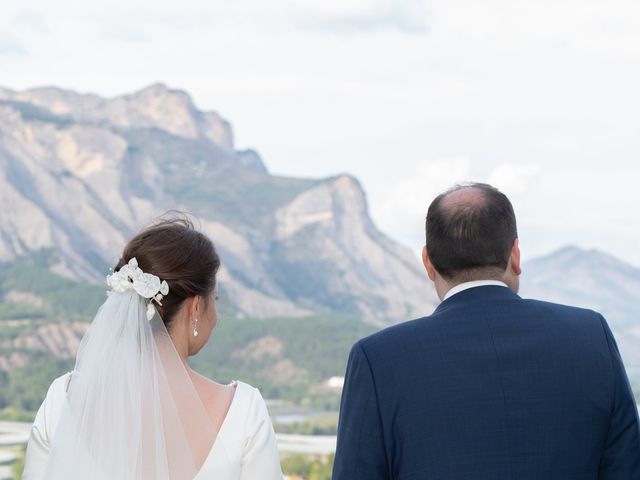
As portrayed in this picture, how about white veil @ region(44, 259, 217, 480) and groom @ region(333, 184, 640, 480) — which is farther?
white veil @ region(44, 259, 217, 480)

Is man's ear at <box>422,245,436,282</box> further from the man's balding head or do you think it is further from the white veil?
the white veil

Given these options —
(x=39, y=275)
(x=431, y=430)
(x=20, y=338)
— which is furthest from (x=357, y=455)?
(x=39, y=275)

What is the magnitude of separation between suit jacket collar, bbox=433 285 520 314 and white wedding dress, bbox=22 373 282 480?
3.26 ft

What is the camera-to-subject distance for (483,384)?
3984 mm

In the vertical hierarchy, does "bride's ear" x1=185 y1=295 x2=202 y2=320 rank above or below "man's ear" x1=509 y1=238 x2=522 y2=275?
below

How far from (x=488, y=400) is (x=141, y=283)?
5.24 feet

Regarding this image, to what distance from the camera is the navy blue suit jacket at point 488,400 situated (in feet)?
13.0

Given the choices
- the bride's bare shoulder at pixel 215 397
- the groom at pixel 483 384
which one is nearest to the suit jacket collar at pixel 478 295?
the groom at pixel 483 384

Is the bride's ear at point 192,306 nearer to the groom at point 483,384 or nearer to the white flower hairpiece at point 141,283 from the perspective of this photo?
the white flower hairpiece at point 141,283

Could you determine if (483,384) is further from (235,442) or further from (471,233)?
(235,442)

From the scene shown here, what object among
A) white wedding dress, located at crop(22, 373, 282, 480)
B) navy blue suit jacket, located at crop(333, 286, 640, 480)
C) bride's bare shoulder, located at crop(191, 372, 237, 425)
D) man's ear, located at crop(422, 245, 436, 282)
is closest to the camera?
navy blue suit jacket, located at crop(333, 286, 640, 480)

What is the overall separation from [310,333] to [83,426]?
158914 mm

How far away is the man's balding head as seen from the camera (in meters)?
4.11

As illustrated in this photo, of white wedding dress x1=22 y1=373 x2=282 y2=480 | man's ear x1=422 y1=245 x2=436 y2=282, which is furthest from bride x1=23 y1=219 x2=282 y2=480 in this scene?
man's ear x1=422 y1=245 x2=436 y2=282
